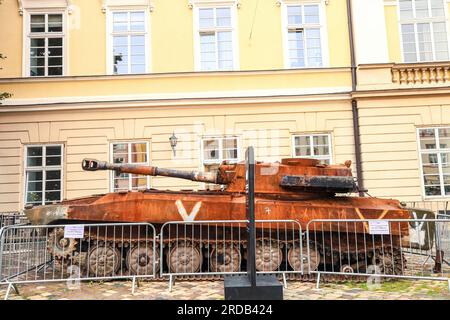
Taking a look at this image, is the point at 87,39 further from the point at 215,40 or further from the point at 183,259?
the point at 183,259

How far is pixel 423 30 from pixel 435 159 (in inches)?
156

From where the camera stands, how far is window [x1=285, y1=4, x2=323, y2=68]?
13.6 metres

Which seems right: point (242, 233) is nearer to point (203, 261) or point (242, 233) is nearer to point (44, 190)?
point (203, 261)

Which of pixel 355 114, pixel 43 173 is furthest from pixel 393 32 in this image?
pixel 43 173

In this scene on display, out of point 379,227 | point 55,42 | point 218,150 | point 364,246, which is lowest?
point 364,246

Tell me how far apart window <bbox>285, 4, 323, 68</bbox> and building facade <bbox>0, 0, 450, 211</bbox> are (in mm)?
37

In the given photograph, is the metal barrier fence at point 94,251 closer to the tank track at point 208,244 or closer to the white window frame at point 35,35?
the tank track at point 208,244

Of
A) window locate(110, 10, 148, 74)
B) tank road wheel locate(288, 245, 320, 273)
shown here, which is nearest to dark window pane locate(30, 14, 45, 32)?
window locate(110, 10, 148, 74)

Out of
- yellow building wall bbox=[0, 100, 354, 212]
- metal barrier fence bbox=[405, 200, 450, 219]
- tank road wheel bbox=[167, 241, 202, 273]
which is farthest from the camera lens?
yellow building wall bbox=[0, 100, 354, 212]

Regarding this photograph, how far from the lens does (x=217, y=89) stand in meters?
13.3

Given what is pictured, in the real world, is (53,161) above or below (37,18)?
below

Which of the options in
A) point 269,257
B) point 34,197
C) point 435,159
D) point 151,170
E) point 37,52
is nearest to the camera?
point 269,257

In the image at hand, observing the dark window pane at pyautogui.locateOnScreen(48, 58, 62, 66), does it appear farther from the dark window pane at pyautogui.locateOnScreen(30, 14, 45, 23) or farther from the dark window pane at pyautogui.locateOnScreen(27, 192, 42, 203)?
the dark window pane at pyautogui.locateOnScreen(27, 192, 42, 203)
